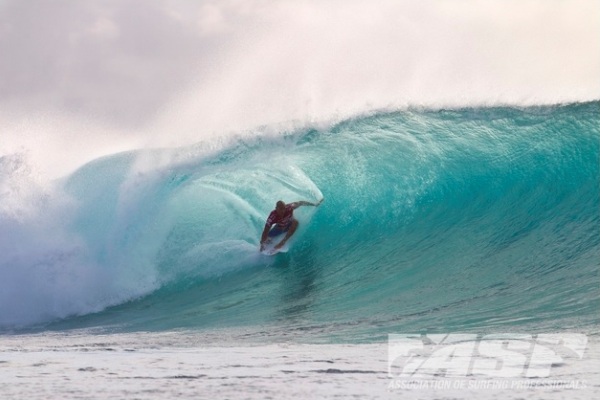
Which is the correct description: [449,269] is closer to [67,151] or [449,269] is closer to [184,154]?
[184,154]

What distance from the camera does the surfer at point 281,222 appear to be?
9484 millimetres

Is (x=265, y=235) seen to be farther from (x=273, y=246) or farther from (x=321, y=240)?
(x=321, y=240)

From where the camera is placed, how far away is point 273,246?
31.5ft

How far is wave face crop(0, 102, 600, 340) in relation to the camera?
711cm

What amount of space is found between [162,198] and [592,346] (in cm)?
761

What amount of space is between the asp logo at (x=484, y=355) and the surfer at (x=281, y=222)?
4.96 metres

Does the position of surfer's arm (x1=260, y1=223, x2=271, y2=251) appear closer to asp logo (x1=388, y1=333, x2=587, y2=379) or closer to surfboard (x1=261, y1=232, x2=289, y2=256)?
surfboard (x1=261, y1=232, x2=289, y2=256)

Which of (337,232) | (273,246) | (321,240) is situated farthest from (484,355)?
(337,232)

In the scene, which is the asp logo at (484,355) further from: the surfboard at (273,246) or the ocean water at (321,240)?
the surfboard at (273,246)

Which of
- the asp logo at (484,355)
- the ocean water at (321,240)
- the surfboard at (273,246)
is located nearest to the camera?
the asp logo at (484,355)

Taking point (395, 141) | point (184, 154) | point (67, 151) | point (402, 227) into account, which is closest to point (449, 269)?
point (402, 227)

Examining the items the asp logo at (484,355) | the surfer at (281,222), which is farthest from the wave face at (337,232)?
the asp logo at (484,355)

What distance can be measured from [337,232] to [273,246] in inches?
42.7

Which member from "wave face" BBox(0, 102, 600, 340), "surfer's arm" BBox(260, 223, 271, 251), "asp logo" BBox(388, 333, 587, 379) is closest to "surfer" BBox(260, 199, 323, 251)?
"surfer's arm" BBox(260, 223, 271, 251)
